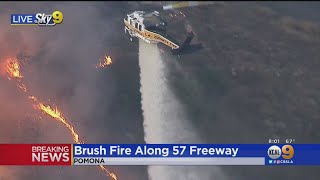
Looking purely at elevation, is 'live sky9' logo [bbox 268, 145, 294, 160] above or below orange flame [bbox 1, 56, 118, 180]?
below

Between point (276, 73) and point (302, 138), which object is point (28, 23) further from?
point (302, 138)

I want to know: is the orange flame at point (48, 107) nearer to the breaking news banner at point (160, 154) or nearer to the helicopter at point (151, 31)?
the breaking news banner at point (160, 154)

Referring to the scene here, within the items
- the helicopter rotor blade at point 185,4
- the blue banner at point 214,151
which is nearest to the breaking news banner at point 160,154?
the blue banner at point 214,151

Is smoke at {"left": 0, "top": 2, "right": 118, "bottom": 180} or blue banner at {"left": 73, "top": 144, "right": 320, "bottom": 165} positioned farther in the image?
smoke at {"left": 0, "top": 2, "right": 118, "bottom": 180}

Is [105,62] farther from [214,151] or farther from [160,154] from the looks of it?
[214,151]

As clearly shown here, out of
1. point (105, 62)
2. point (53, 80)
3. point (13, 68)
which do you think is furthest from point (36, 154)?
point (105, 62)
